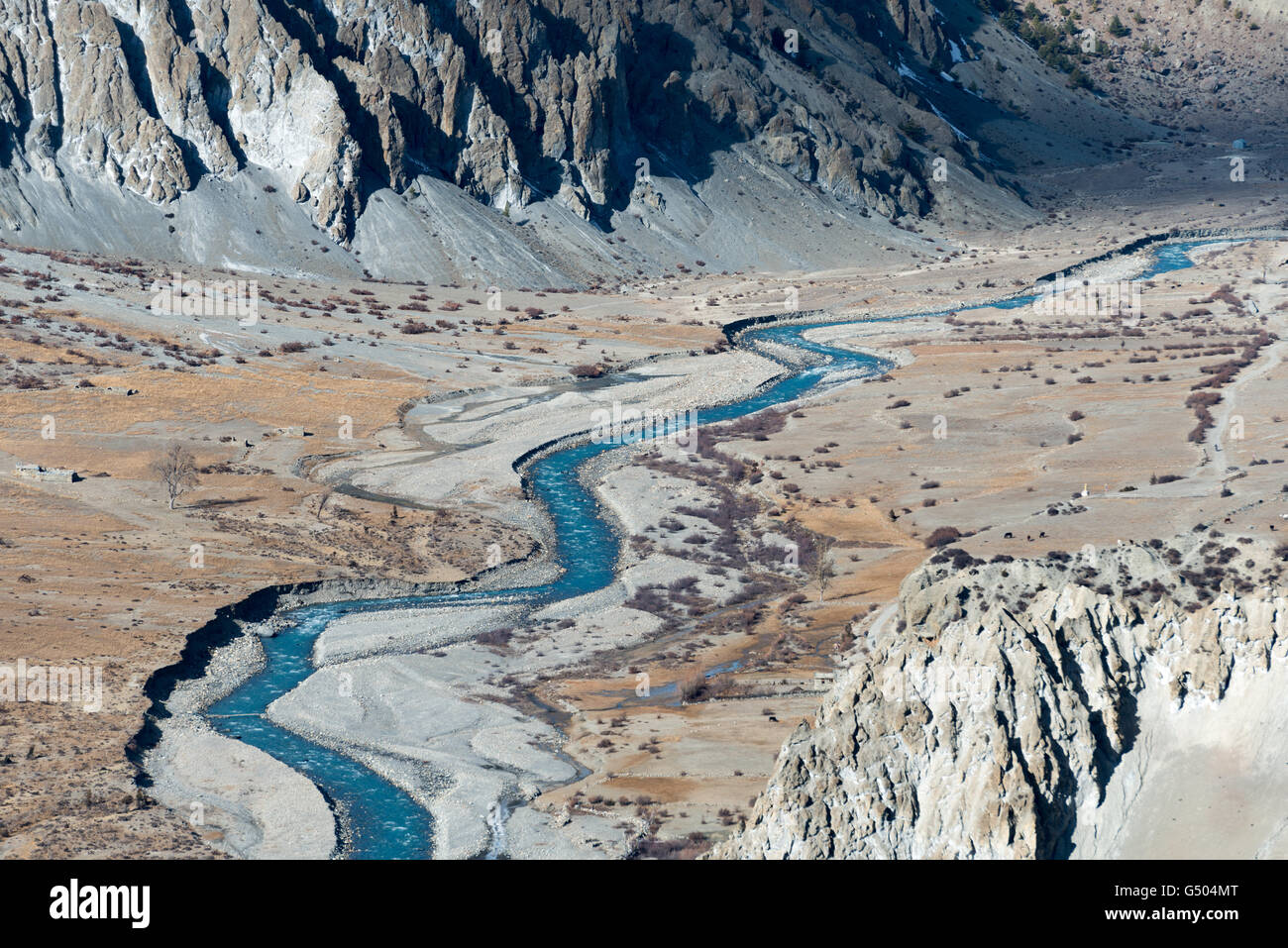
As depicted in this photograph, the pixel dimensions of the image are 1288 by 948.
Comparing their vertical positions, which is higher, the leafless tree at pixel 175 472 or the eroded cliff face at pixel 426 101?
the eroded cliff face at pixel 426 101

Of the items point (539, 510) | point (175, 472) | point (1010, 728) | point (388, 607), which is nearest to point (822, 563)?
point (539, 510)

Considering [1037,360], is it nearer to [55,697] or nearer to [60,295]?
[60,295]

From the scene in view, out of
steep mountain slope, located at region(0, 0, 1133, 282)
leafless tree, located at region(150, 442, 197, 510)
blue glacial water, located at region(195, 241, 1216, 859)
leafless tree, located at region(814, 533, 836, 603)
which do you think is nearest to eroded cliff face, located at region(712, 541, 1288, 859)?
blue glacial water, located at region(195, 241, 1216, 859)

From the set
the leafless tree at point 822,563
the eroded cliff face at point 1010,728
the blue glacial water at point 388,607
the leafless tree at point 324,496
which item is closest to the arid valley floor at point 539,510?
the leafless tree at point 822,563

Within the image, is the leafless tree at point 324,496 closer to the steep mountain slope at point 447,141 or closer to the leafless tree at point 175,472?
the leafless tree at point 175,472

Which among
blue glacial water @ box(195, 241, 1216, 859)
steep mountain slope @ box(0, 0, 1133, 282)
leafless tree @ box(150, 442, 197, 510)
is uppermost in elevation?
steep mountain slope @ box(0, 0, 1133, 282)

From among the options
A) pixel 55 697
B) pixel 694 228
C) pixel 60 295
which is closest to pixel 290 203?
pixel 60 295

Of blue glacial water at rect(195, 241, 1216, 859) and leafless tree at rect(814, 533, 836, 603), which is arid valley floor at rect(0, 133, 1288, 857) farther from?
blue glacial water at rect(195, 241, 1216, 859)
